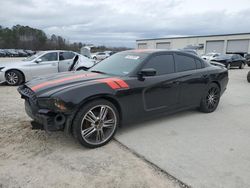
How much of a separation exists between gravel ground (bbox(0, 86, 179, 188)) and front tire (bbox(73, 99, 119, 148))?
146mm

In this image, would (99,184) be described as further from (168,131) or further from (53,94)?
(168,131)

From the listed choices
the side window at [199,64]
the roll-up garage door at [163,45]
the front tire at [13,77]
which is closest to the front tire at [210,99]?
the side window at [199,64]

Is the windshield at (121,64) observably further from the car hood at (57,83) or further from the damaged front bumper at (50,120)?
the damaged front bumper at (50,120)

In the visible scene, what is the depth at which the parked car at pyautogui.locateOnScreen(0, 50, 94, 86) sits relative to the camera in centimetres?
875

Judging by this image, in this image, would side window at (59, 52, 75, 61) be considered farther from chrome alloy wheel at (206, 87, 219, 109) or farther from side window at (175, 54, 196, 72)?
chrome alloy wheel at (206, 87, 219, 109)

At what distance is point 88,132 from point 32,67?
21.2 ft

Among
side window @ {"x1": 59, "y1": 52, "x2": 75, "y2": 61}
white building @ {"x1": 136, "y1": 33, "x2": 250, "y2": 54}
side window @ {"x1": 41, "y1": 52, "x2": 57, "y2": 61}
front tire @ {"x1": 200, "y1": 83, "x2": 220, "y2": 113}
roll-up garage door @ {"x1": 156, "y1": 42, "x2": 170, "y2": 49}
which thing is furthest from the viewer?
roll-up garage door @ {"x1": 156, "y1": 42, "x2": 170, "y2": 49}

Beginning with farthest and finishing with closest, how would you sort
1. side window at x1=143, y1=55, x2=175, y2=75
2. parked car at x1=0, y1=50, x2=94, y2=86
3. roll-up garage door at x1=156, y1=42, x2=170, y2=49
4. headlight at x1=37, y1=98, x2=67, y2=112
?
roll-up garage door at x1=156, y1=42, x2=170, y2=49 < parked car at x1=0, y1=50, x2=94, y2=86 < side window at x1=143, y1=55, x2=175, y2=75 < headlight at x1=37, y1=98, x2=67, y2=112

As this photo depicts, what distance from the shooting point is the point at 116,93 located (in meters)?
3.67

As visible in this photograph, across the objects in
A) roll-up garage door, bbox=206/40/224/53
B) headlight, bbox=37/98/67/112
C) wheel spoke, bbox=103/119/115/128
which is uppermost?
roll-up garage door, bbox=206/40/224/53

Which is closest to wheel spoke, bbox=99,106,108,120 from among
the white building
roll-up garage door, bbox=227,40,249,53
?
the white building

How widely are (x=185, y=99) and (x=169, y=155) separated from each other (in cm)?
175

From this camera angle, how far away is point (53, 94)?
3266mm

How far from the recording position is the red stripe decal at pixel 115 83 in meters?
3.67
